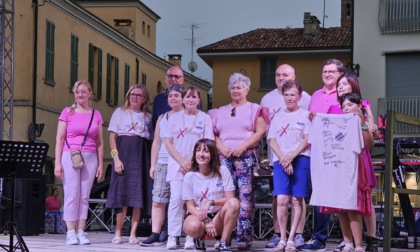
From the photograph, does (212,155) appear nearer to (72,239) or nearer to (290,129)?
(290,129)

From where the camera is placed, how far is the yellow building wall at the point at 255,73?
46969 millimetres

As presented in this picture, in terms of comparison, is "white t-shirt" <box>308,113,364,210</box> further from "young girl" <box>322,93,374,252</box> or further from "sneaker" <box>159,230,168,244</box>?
"sneaker" <box>159,230,168,244</box>

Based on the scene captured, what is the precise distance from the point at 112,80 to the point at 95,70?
2731mm

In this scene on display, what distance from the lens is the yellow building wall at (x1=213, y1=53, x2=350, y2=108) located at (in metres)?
47.0

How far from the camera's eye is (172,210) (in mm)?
10688

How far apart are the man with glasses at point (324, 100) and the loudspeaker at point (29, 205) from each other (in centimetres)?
475

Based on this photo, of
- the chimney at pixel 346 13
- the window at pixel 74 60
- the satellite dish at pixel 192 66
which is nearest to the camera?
the window at pixel 74 60

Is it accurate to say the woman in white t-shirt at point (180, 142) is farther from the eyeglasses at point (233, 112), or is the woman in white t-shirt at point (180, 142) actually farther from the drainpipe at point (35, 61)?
the drainpipe at point (35, 61)

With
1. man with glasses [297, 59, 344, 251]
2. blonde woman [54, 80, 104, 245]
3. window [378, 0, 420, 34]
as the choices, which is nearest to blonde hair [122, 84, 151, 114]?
blonde woman [54, 80, 104, 245]

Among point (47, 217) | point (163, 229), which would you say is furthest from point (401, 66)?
point (163, 229)

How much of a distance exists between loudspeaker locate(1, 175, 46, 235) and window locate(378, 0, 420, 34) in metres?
20.4

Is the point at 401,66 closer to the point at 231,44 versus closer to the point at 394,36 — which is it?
the point at 394,36

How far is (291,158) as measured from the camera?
10.3 meters

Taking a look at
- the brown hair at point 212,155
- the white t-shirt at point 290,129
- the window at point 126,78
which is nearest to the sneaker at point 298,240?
the white t-shirt at point 290,129
